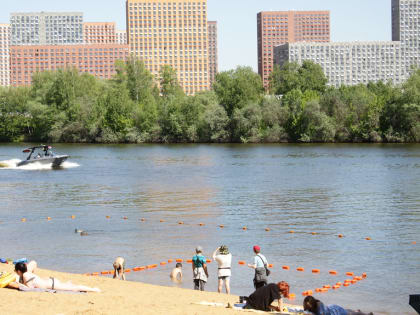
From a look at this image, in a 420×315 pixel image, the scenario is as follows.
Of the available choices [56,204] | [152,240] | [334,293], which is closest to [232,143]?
[56,204]

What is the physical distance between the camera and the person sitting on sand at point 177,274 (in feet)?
73.9

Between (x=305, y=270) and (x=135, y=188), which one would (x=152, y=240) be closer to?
(x=305, y=270)

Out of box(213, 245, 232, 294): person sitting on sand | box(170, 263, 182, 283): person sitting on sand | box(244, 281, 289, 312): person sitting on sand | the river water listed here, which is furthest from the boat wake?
→ box(244, 281, 289, 312): person sitting on sand

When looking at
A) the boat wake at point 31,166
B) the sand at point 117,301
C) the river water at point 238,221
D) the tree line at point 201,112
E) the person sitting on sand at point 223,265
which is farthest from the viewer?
the tree line at point 201,112

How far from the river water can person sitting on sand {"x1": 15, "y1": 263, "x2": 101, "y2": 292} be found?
4387 mm

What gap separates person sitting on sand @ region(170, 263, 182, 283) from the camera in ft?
73.9

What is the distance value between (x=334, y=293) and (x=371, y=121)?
4157 inches

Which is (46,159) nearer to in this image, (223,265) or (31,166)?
(31,166)

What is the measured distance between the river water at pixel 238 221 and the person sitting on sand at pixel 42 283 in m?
4.39

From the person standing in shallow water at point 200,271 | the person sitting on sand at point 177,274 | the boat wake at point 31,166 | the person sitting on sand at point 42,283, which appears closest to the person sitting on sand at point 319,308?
the person standing in shallow water at point 200,271

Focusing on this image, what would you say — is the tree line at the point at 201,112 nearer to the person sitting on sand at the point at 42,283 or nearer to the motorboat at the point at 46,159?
the motorboat at the point at 46,159

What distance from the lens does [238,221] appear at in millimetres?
37000

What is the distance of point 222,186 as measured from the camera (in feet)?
187

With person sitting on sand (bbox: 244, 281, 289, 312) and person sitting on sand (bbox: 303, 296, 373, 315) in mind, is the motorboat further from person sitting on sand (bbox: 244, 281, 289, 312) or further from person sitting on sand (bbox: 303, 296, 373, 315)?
person sitting on sand (bbox: 303, 296, 373, 315)
